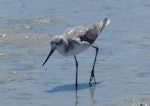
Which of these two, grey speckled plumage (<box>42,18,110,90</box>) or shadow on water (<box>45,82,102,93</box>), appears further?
grey speckled plumage (<box>42,18,110,90</box>)

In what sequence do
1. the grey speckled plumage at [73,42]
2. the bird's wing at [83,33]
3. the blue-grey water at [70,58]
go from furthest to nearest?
1. the bird's wing at [83,33]
2. the grey speckled plumage at [73,42]
3. the blue-grey water at [70,58]

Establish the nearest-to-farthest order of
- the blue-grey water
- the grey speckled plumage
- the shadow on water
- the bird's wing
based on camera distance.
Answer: the blue-grey water, the shadow on water, the grey speckled plumage, the bird's wing

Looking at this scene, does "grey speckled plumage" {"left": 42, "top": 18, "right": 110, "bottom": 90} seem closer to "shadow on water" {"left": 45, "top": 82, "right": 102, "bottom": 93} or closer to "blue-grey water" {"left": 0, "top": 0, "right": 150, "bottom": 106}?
"shadow on water" {"left": 45, "top": 82, "right": 102, "bottom": 93}

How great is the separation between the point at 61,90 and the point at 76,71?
55 cm

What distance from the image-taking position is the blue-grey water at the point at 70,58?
10.2m

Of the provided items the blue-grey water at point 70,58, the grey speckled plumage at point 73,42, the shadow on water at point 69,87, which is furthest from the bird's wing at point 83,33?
the shadow on water at point 69,87

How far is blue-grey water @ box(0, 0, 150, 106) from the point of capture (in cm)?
1023

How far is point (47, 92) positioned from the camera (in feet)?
34.3

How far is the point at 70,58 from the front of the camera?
12.3 metres

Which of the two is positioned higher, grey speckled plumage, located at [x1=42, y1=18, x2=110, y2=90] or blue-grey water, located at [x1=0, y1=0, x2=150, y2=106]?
grey speckled plumage, located at [x1=42, y1=18, x2=110, y2=90]

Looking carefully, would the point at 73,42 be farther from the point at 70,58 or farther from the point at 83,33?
the point at 70,58

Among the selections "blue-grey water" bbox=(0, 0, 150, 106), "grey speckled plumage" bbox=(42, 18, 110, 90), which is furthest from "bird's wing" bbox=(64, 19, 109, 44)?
"blue-grey water" bbox=(0, 0, 150, 106)

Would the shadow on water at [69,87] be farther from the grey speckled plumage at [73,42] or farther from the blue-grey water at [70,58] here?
the grey speckled plumage at [73,42]

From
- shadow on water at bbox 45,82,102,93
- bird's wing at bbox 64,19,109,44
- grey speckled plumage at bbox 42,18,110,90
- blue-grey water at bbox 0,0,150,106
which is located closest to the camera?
blue-grey water at bbox 0,0,150,106
